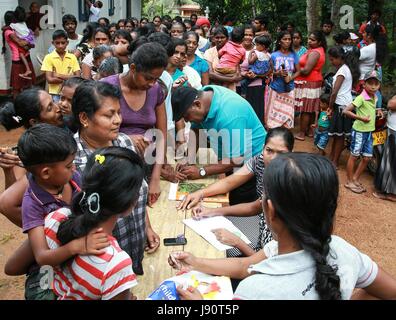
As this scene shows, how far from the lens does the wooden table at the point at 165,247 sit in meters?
2.00

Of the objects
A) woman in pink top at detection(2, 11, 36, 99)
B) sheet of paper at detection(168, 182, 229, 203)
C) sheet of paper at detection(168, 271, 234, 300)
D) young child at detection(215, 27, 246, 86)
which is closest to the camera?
sheet of paper at detection(168, 271, 234, 300)

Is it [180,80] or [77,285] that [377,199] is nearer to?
[180,80]

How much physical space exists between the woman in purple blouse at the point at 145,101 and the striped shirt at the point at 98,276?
1158 mm

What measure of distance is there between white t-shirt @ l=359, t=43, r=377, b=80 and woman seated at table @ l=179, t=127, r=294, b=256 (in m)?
4.02

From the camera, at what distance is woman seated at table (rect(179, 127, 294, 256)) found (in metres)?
2.29

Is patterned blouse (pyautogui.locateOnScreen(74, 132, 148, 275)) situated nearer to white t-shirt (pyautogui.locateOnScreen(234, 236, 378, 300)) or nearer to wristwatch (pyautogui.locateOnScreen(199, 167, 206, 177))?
white t-shirt (pyautogui.locateOnScreen(234, 236, 378, 300))

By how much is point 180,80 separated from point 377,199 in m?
2.72

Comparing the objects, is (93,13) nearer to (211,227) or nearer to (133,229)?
(211,227)

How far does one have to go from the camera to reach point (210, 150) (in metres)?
3.69

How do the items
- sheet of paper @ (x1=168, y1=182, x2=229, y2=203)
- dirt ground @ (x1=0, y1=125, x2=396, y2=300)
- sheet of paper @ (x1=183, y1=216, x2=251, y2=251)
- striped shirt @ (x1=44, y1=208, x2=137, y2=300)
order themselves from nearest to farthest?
striped shirt @ (x1=44, y1=208, x2=137, y2=300) < sheet of paper @ (x1=183, y1=216, x2=251, y2=251) < sheet of paper @ (x1=168, y1=182, x2=229, y2=203) < dirt ground @ (x1=0, y1=125, x2=396, y2=300)

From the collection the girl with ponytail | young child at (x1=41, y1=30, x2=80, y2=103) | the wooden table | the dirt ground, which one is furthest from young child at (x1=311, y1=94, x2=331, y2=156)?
the wooden table

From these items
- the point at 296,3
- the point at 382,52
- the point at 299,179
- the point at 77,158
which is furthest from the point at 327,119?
the point at 296,3

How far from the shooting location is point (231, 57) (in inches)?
247

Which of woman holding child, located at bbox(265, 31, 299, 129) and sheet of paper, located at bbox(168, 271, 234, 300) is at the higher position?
woman holding child, located at bbox(265, 31, 299, 129)
